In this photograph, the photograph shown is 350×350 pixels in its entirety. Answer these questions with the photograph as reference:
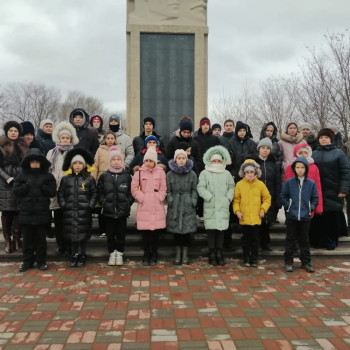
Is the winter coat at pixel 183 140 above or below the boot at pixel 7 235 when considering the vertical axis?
above

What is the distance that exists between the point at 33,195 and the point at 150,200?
1.60m

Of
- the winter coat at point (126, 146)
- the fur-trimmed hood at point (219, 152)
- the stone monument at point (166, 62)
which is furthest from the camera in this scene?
the stone monument at point (166, 62)

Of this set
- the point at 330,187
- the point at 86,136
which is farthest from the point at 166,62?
the point at 330,187

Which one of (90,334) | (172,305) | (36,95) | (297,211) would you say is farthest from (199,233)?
(36,95)

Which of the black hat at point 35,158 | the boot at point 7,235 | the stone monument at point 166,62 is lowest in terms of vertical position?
the boot at point 7,235

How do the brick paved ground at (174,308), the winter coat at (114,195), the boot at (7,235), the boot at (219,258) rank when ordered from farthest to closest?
1. the boot at (7,235)
2. the boot at (219,258)
3. the winter coat at (114,195)
4. the brick paved ground at (174,308)

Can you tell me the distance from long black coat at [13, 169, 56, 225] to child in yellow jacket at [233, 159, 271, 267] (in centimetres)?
264

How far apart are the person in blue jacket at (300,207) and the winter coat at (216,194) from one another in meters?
0.81

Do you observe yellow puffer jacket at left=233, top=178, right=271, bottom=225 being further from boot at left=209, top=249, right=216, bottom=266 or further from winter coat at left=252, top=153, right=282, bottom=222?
boot at left=209, top=249, right=216, bottom=266

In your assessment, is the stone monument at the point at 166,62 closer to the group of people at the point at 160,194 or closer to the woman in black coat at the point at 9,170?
the group of people at the point at 160,194

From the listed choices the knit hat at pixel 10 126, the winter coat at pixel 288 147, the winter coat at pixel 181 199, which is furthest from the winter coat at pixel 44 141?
the winter coat at pixel 288 147

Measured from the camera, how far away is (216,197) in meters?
5.30

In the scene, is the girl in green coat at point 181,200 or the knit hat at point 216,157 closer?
the girl in green coat at point 181,200

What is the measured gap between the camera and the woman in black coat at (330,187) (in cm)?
582
